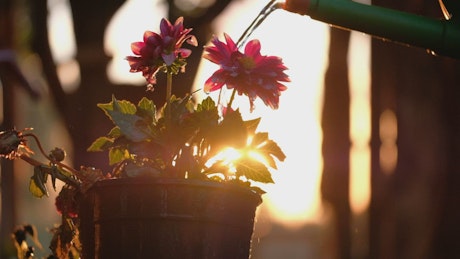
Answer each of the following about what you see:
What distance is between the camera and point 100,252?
2164mm

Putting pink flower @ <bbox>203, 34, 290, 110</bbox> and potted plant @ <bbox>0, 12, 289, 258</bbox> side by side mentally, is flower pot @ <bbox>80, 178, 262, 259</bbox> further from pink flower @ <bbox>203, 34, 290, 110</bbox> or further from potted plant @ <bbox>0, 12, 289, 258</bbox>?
pink flower @ <bbox>203, 34, 290, 110</bbox>

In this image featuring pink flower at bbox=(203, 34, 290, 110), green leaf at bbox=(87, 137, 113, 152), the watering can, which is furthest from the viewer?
green leaf at bbox=(87, 137, 113, 152)

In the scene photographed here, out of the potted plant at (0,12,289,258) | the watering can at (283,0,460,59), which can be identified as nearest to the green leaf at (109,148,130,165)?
the potted plant at (0,12,289,258)

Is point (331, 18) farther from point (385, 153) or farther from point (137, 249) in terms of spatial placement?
point (385, 153)

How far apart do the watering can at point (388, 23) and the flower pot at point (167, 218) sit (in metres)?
0.41

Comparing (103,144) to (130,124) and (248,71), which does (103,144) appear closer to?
(130,124)

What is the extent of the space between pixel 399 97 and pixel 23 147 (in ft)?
15.4

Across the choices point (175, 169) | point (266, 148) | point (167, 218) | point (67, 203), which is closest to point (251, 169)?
point (266, 148)

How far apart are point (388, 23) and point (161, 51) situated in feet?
1.64

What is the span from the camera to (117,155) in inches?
94.1

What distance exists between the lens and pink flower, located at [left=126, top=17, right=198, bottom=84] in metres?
2.26

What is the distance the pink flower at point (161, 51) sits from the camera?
2.26 metres

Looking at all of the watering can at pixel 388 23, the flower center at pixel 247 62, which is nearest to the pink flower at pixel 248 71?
the flower center at pixel 247 62

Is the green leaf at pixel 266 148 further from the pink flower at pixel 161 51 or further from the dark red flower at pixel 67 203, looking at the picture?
the dark red flower at pixel 67 203
